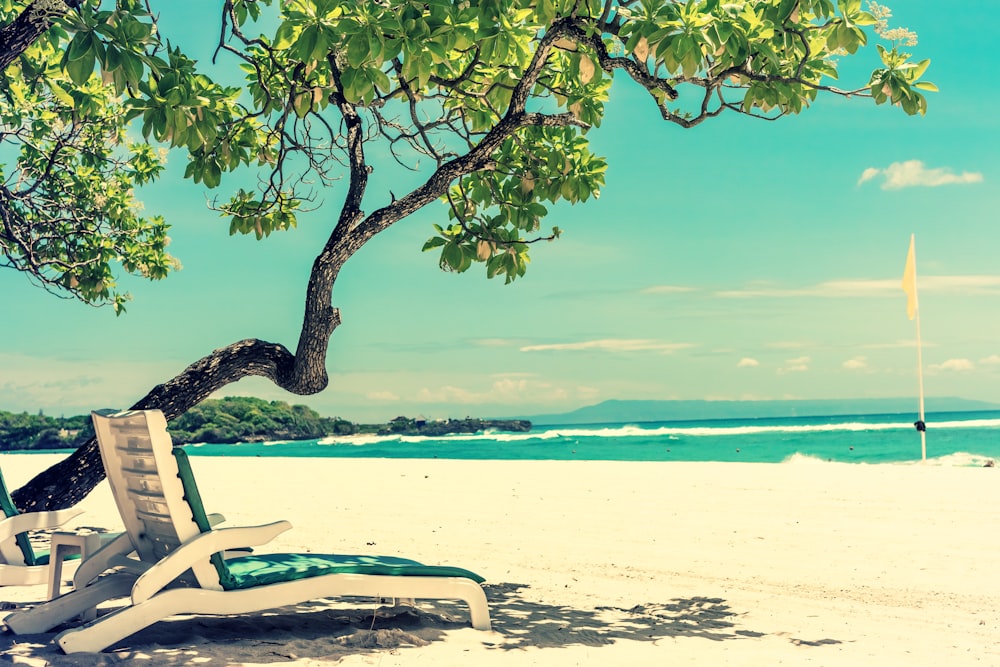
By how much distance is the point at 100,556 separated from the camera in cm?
512

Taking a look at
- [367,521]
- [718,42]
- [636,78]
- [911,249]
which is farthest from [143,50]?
[911,249]

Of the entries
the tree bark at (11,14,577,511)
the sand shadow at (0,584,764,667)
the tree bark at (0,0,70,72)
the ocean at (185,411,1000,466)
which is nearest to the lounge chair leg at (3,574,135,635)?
the sand shadow at (0,584,764,667)

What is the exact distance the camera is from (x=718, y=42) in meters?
4.61

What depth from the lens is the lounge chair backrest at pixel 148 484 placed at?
4.40 m

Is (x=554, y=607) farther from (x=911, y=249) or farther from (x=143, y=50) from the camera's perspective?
(x=911, y=249)

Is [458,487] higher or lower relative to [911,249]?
lower

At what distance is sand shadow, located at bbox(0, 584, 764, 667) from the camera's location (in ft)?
14.9

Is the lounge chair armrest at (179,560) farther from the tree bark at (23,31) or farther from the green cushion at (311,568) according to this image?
the tree bark at (23,31)

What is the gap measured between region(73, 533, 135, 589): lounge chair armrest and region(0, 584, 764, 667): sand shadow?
0.32 meters

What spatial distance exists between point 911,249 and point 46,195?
1317 cm

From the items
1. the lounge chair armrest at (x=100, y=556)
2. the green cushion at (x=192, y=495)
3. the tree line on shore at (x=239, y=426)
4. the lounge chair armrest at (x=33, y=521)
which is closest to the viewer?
the green cushion at (x=192, y=495)

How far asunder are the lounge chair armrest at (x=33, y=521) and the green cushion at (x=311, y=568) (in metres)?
1.17

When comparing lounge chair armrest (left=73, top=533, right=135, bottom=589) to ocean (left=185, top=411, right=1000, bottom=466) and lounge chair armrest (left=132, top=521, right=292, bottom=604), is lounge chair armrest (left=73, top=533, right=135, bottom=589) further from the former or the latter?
ocean (left=185, top=411, right=1000, bottom=466)

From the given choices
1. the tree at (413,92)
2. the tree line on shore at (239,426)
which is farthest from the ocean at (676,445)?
the tree at (413,92)
